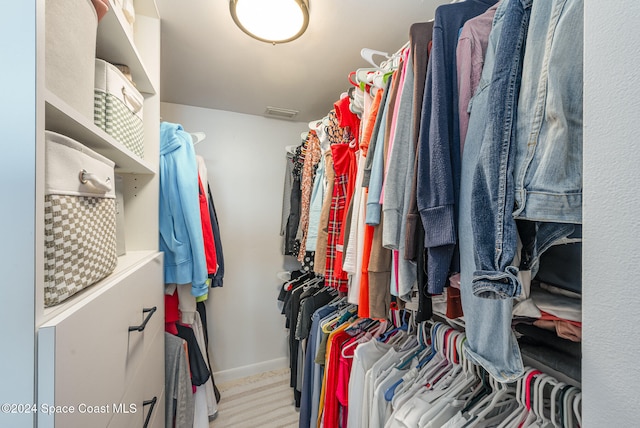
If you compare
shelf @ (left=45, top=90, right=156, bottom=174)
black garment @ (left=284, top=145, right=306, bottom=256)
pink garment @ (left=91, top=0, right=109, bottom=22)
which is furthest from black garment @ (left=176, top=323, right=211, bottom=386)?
pink garment @ (left=91, top=0, right=109, bottom=22)

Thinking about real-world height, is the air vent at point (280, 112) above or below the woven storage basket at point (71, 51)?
above

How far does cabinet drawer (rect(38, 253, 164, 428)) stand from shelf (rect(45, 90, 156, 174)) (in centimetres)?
34

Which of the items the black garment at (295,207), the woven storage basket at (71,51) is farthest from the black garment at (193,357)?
the woven storage basket at (71,51)

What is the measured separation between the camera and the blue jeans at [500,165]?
0.40 meters

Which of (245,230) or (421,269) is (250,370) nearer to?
(245,230)

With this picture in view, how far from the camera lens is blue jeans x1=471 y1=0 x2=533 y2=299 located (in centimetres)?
40

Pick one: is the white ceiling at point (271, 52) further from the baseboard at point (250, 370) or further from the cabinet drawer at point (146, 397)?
the baseboard at point (250, 370)

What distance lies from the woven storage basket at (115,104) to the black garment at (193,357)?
3.28ft

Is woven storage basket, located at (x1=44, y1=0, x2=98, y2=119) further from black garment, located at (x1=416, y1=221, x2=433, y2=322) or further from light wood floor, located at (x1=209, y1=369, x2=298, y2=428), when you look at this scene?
Answer: light wood floor, located at (x1=209, y1=369, x2=298, y2=428)

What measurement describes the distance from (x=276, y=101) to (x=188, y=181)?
1021 mm

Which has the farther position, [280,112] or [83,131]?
[280,112]

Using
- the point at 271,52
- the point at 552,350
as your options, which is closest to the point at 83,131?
the point at 271,52

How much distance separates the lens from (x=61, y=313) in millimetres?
401

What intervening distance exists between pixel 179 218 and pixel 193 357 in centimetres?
79
